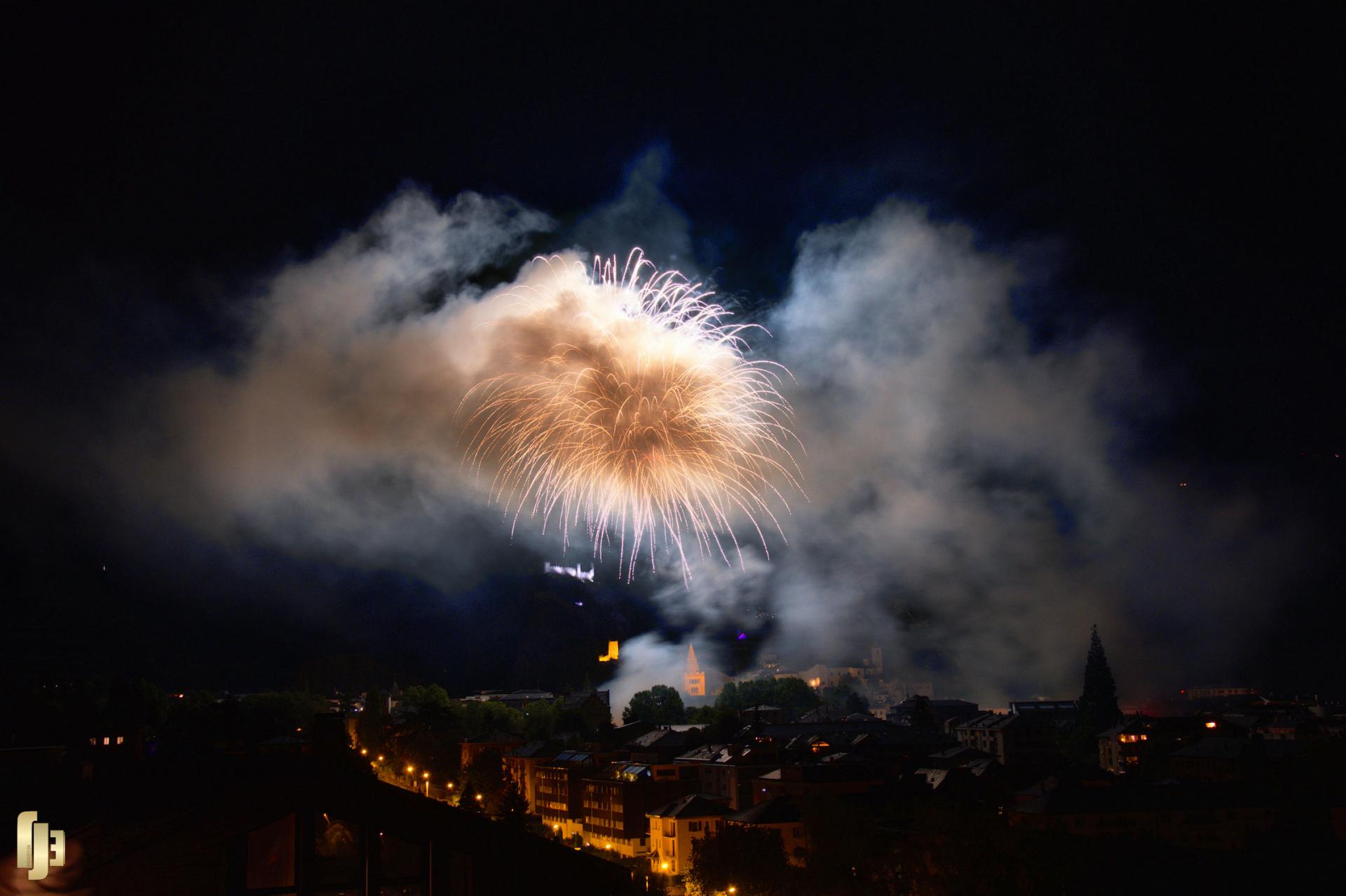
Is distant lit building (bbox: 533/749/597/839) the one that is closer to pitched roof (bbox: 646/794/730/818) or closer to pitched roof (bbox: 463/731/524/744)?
pitched roof (bbox: 646/794/730/818)

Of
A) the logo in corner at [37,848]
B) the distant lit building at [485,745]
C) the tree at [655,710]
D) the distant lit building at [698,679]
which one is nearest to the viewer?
the logo in corner at [37,848]

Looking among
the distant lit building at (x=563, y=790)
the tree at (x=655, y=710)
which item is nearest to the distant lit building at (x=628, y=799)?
the distant lit building at (x=563, y=790)

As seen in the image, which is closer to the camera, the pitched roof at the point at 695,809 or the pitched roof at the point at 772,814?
Result: the pitched roof at the point at 772,814

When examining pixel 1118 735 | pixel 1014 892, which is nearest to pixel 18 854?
pixel 1014 892

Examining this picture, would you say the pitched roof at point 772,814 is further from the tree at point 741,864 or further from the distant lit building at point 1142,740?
the distant lit building at point 1142,740

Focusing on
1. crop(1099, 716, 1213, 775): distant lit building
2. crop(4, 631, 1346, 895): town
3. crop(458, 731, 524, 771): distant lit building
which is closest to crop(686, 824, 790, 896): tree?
crop(4, 631, 1346, 895): town

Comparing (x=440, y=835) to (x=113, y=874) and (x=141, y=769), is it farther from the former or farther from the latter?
(x=141, y=769)

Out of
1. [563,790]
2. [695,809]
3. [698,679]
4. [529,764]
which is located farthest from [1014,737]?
[698,679]
